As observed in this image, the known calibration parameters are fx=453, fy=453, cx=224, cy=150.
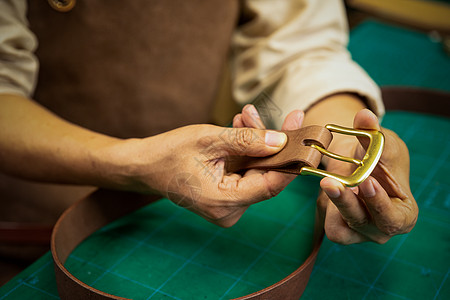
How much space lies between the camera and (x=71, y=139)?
Result: 78 centimetres

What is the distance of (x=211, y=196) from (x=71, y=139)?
0.29 m

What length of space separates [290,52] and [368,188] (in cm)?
56

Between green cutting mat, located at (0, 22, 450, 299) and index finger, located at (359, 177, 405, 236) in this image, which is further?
green cutting mat, located at (0, 22, 450, 299)

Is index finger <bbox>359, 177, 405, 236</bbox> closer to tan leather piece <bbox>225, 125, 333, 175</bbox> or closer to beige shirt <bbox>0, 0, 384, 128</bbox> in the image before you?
tan leather piece <bbox>225, 125, 333, 175</bbox>

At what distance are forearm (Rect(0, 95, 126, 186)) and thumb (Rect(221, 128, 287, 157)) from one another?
0.23 metres

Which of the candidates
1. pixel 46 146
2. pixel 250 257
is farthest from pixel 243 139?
pixel 46 146

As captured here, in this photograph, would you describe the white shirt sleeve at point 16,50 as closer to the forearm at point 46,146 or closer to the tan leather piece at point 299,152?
the forearm at point 46,146

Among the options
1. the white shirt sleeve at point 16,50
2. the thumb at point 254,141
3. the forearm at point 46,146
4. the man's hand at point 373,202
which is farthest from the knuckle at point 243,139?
the white shirt sleeve at point 16,50

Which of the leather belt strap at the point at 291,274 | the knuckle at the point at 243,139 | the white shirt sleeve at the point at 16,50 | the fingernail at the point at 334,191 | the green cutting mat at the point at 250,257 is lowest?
the green cutting mat at the point at 250,257

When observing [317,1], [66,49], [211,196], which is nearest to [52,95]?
[66,49]

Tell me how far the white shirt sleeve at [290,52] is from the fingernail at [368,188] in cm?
40

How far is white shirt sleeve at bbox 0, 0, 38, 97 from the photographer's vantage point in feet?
2.60

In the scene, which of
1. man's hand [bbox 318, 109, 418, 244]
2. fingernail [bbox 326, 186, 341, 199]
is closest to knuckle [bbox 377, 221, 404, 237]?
man's hand [bbox 318, 109, 418, 244]

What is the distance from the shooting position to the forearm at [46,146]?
761 millimetres
